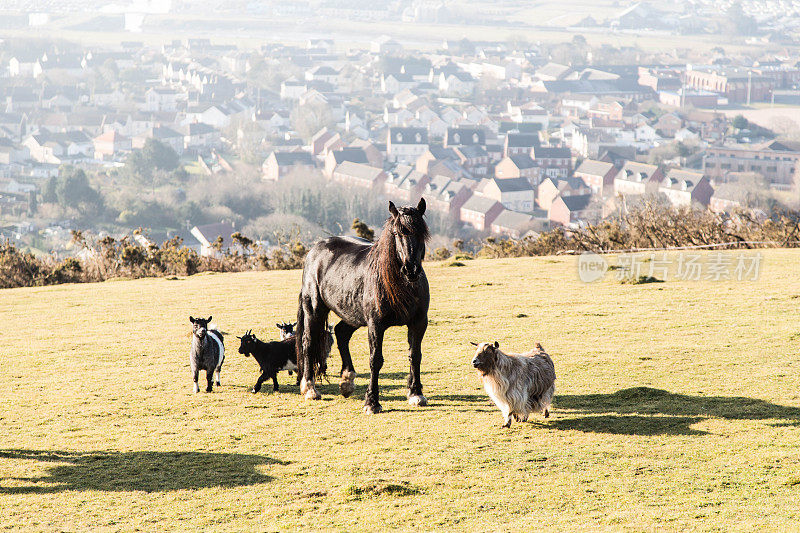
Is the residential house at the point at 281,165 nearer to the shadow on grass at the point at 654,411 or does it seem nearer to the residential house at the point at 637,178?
the residential house at the point at 637,178

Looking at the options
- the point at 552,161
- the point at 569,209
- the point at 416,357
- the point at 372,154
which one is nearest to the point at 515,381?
the point at 416,357

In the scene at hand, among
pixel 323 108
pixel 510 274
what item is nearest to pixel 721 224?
pixel 510 274

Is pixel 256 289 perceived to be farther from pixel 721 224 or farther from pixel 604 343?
pixel 721 224

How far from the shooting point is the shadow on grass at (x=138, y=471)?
740 centimetres

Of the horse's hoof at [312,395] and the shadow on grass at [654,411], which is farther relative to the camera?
the horse's hoof at [312,395]

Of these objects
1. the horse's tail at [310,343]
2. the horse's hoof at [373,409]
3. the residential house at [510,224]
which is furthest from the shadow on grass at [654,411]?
the residential house at [510,224]

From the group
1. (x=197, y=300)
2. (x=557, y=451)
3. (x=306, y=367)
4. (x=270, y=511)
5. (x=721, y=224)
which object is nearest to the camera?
(x=270, y=511)

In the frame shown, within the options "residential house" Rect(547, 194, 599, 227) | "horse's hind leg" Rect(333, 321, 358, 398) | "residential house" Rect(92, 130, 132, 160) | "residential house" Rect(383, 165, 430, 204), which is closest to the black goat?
"horse's hind leg" Rect(333, 321, 358, 398)

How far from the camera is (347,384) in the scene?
33.4 ft

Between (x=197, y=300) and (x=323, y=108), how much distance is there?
5952 inches

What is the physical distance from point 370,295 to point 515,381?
2.05 m

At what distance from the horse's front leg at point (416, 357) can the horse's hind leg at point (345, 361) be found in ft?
3.08

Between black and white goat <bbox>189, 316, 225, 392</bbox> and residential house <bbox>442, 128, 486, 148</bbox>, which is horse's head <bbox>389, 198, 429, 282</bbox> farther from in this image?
residential house <bbox>442, 128, 486, 148</bbox>

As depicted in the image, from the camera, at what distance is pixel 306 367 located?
10.4 m
